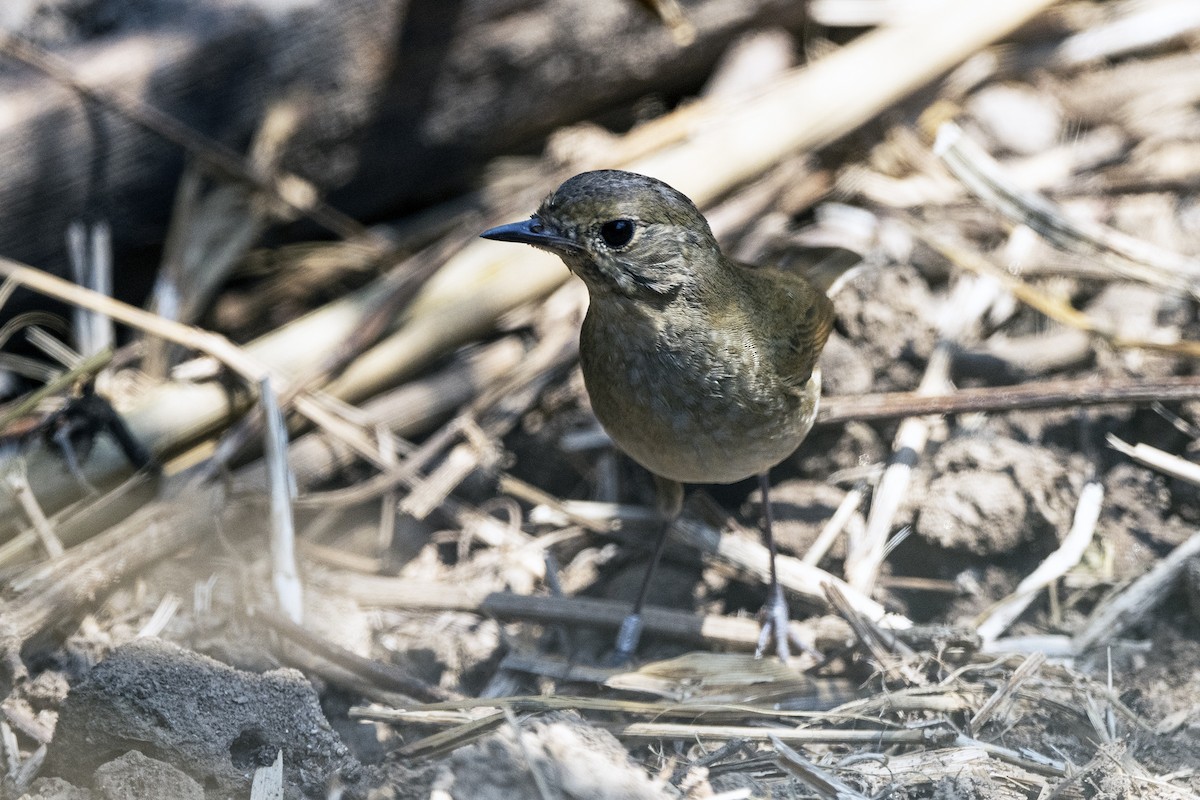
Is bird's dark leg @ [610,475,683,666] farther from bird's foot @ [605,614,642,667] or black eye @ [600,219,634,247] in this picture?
black eye @ [600,219,634,247]

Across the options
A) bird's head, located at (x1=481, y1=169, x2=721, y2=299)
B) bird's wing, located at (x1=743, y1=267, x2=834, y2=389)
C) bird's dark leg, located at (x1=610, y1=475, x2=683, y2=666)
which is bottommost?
bird's dark leg, located at (x1=610, y1=475, x2=683, y2=666)

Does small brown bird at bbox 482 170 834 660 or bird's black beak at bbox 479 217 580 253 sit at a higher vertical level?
bird's black beak at bbox 479 217 580 253

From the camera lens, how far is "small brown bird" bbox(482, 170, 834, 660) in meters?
3.70

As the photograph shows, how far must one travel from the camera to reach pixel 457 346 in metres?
5.44

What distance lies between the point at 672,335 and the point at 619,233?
1.31 ft

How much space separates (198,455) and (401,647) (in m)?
1.29

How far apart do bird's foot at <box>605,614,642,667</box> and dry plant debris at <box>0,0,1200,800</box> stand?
0.25 ft

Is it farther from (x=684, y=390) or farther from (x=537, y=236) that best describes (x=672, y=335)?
(x=537, y=236)

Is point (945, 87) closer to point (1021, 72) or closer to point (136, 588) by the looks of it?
point (1021, 72)

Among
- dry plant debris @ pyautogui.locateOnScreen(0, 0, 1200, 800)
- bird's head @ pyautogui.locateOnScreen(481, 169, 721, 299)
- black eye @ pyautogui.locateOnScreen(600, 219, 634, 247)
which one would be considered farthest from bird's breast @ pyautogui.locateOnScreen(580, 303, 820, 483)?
dry plant debris @ pyautogui.locateOnScreen(0, 0, 1200, 800)

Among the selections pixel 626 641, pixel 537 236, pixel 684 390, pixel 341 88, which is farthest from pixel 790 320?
pixel 341 88

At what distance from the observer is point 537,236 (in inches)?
145

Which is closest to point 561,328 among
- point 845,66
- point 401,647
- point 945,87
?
point 401,647

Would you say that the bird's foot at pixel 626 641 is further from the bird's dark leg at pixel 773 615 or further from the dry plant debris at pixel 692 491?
the bird's dark leg at pixel 773 615
